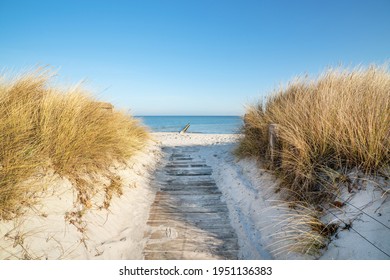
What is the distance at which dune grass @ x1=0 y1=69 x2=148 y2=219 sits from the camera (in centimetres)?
216

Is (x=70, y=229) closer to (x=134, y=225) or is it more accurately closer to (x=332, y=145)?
(x=134, y=225)

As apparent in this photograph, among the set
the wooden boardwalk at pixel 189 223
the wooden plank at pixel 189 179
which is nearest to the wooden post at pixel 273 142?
the wooden boardwalk at pixel 189 223

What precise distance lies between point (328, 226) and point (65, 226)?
2.64 metres

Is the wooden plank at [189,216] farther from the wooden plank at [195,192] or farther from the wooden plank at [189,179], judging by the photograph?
the wooden plank at [189,179]

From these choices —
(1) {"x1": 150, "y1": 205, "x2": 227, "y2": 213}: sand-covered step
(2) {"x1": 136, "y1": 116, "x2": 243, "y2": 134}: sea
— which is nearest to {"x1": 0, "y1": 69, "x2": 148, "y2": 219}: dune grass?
(1) {"x1": 150, "y1": 205, "x2": 227, "y2": 213}: sand-covered step

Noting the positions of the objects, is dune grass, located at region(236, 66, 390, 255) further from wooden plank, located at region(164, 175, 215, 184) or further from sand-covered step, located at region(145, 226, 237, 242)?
A: wooden plank, located at region(164, 175, 215, 184)

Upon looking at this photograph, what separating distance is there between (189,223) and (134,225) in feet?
2.43

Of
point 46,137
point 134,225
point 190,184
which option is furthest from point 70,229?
point 190,184

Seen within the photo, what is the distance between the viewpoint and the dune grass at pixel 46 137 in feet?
7.09

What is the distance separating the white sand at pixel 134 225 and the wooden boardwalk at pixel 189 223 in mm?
136

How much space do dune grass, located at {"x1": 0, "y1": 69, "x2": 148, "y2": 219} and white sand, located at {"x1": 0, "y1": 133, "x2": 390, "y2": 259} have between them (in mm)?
196

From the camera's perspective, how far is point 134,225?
9.59 ft
